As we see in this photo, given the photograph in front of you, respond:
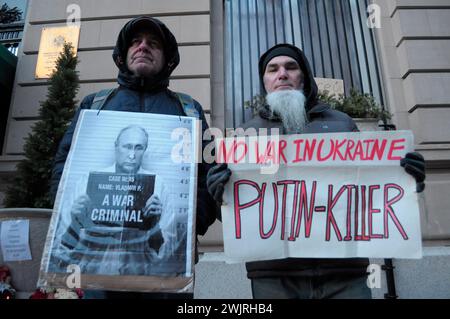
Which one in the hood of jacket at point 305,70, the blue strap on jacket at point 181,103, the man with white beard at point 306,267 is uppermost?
the hood of jacket at point 305,70

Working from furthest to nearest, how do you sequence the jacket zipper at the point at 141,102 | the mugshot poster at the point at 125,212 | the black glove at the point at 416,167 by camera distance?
the jacket zipper at the point at 141,102, the black glove at the point at 416,167, the mugshot poster at the point at 125,212

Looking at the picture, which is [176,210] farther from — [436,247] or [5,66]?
[5,66]

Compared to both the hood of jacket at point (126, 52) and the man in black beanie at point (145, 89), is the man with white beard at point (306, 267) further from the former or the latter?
the hood of jacket at point (126, 52)

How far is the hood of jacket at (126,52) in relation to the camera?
2041 mm

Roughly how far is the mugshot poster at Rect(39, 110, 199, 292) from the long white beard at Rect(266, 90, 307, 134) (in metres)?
0.66

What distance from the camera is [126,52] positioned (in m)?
2.19

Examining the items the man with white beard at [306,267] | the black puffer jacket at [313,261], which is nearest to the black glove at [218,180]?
the man with white beard at [306,267]

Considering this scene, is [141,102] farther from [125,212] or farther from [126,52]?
[125,212]

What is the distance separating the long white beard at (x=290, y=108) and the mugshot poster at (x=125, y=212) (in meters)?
0.66

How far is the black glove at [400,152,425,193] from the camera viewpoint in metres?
1.63

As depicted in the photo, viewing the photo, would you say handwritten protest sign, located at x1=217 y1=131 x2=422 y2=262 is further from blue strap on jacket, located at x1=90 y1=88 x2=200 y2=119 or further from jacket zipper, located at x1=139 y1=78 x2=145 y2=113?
jacket zipper, located at x1=139 y1=78 x2=145 y2=113

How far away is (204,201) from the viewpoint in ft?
5.97

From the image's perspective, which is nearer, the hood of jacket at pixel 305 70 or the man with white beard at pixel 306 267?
the man with white beard at pixel 306 267

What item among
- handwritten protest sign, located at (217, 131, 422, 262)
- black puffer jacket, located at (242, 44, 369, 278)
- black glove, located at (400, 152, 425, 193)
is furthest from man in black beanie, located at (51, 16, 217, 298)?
black glove, located at (400, 152, 425, 193)
